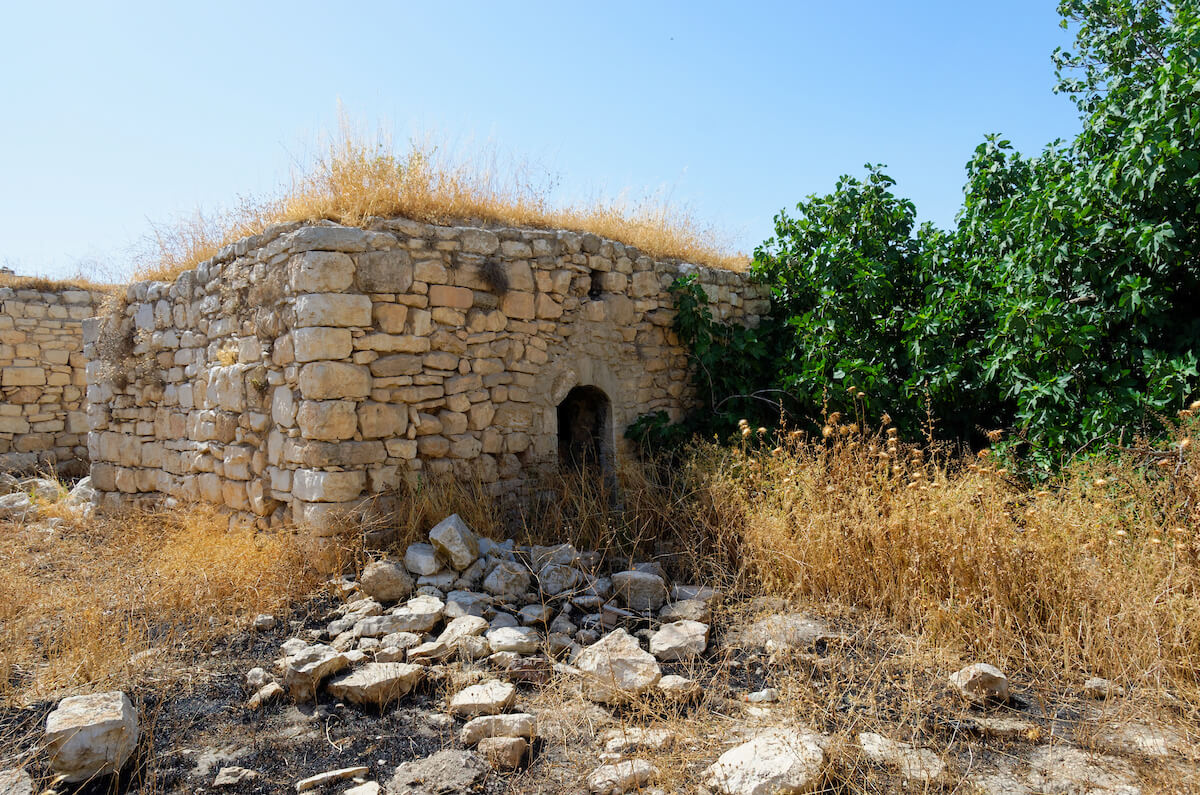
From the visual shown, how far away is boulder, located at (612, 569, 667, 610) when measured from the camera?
472 centimetres

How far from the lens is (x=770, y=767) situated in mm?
2812

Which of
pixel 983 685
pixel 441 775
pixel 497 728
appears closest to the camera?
pixel 441 775

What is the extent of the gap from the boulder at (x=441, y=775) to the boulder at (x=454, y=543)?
5.89ft

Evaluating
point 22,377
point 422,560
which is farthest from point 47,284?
point 422,560

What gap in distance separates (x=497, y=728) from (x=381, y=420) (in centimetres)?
276

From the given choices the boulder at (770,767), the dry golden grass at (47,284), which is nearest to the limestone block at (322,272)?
the boulder at (770,767)

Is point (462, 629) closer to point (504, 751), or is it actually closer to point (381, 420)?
point (504, 751)

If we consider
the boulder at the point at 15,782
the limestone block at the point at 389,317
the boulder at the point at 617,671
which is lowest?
the boulder at the point at 15,782

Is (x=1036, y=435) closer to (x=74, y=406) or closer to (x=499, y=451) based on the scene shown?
(x=499, y=451)

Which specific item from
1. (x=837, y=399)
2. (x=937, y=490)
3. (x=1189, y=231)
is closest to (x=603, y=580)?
(x=937, y=490)

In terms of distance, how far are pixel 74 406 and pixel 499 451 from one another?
8.11 m

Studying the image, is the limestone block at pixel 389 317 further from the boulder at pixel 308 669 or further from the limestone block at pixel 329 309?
the boulder at pixel 308 669

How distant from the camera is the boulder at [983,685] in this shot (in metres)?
3.39

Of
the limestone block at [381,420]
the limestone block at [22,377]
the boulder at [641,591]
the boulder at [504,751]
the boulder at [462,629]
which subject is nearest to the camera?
the boulder at [504,751]
